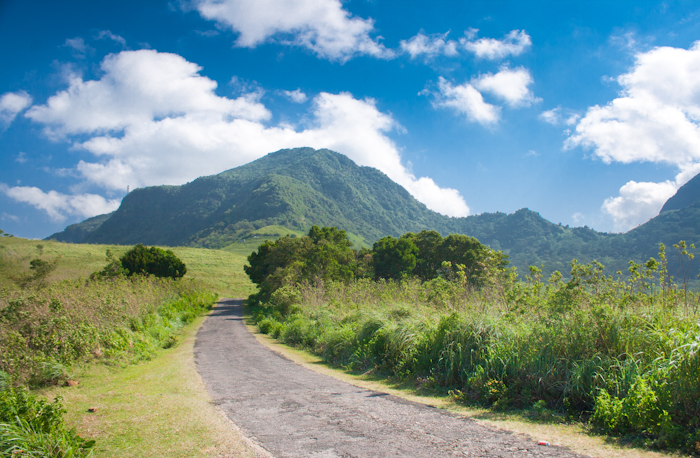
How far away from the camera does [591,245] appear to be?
9712 centimetres

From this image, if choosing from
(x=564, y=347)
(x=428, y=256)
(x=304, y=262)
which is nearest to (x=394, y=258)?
(x=428, y=256)

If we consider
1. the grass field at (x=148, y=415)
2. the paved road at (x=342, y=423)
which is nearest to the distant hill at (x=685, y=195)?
the paved road at (x=342, y=423)

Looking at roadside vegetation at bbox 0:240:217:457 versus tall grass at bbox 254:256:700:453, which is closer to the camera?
roadside vegetation at bbox 0:240:217:457

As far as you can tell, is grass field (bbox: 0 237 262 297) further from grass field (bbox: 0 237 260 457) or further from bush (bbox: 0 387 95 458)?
bush (bbox: 0 387 95 458)

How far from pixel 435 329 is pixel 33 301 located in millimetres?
10008

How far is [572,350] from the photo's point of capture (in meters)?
5.83

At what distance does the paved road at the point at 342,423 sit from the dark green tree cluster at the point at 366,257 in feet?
76.6

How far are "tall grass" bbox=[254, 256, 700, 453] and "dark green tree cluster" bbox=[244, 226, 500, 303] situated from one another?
899 inches

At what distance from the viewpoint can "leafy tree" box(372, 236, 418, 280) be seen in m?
37.8

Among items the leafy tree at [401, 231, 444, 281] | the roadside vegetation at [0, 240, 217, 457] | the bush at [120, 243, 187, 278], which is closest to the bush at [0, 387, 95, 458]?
the roadside vegetation at [0, 240, 217, 457]

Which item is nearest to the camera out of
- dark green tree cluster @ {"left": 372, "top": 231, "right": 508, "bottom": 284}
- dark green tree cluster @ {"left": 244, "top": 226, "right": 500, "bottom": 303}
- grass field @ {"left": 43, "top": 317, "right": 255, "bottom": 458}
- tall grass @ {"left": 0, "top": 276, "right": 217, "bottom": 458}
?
tall grass @ {"left": 0, "top": 276, "right": 217, "bottom": 458}

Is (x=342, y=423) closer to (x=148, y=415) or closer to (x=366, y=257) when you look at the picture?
(x=148, y=415)

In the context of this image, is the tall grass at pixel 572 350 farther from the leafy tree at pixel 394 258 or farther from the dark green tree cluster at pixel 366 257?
the leafy tree at pixel 394 258

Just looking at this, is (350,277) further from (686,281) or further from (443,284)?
(686,281)
